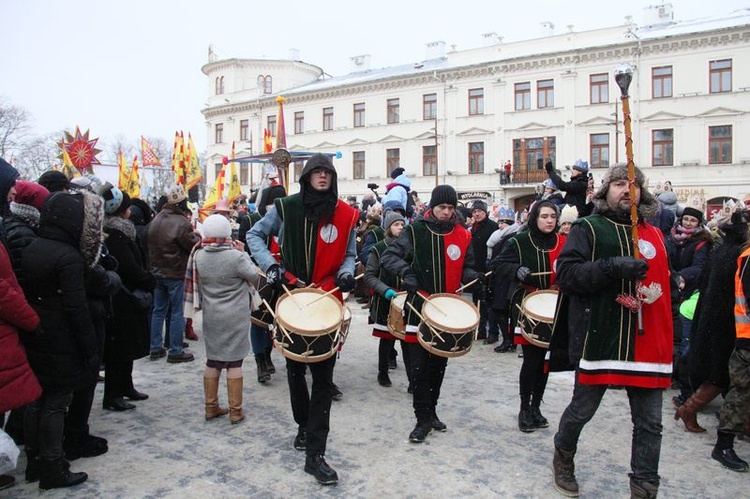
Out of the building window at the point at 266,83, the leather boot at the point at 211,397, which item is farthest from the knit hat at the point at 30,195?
the building window at the point at 266,83

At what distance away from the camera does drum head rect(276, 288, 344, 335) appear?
13.1 ft

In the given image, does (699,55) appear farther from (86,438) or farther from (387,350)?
(86,438)

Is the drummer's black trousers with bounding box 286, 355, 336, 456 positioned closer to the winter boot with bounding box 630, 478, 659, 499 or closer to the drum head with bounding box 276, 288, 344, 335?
the drum head with bounding box 276, 288, 344, 335

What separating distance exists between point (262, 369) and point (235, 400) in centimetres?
136

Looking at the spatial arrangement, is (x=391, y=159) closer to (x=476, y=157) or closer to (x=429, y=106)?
(x=429, y=106)

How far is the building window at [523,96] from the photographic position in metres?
35.3

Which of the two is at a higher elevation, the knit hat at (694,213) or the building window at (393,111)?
the building window at (393,111)

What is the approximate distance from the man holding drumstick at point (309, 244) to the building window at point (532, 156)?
31961 mm

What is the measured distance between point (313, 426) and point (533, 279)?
2.48 metres

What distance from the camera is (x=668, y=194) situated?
8883mm

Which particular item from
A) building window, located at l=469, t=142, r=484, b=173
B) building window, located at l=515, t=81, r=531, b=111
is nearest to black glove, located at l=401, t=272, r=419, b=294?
building window, located at l=515, t=81, r=531, b=111

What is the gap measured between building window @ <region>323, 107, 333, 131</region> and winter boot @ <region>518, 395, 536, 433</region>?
40.0 metres

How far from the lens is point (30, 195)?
415 centimetres

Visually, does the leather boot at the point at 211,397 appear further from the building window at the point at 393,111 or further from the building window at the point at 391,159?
the building window at the point at 393,111
